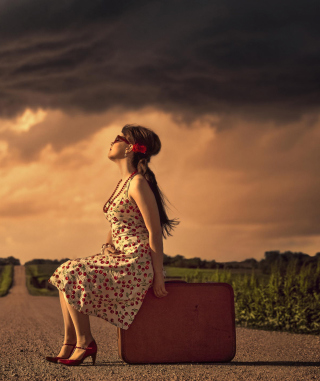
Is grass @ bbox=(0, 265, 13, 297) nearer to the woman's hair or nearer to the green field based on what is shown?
the green field

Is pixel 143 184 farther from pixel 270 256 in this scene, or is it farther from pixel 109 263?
pixel 270 256

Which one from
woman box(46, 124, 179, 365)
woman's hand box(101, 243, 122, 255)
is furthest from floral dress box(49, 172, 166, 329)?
woman's hand box(101, 243, 122, 255)

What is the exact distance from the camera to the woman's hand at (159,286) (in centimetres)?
445

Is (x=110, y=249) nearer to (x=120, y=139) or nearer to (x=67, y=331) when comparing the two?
(x=67, y=331)

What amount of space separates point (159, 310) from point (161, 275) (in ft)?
1.27

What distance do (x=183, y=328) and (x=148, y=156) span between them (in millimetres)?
1730

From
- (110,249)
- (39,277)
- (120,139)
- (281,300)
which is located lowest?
(281,300)

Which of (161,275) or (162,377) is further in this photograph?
(161,275)

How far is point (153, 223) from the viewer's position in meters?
4.46

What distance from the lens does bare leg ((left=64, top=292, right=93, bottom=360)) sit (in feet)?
14.6

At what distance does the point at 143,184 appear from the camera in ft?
15.0

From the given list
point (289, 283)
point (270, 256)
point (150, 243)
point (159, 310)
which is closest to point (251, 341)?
point (289, 283)

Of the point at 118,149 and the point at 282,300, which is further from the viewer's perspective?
the point at 282,300

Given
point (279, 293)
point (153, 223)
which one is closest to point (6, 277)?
point (279, 293)
